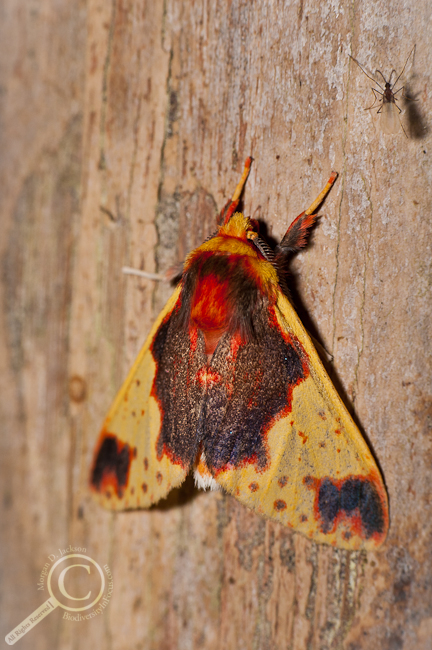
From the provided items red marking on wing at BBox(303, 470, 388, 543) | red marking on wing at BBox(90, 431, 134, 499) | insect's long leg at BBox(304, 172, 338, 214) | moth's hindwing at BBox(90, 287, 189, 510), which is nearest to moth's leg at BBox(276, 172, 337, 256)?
insect's long leg at BBox(304, 172, 338, 214)

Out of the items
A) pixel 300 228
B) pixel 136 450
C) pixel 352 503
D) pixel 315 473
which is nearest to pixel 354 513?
pixel 352 503

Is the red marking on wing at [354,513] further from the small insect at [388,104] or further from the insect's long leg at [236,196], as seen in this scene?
the small insect at [388,104]

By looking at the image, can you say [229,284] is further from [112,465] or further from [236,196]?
[112,465]

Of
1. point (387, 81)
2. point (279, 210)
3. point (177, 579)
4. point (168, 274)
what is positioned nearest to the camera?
point (387, 81)

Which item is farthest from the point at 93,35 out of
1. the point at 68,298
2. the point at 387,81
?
the point at 387,81

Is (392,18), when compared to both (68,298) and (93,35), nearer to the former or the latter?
(93,35)

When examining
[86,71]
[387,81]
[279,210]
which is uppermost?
[86,71]
